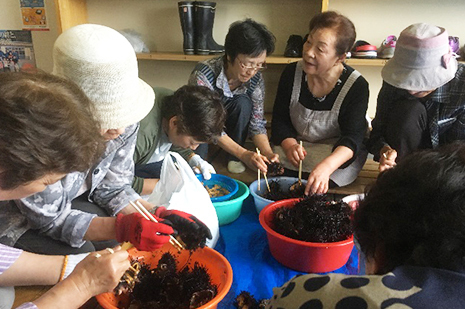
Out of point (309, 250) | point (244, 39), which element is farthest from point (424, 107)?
point (309, 250)

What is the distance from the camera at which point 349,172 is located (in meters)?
1.90

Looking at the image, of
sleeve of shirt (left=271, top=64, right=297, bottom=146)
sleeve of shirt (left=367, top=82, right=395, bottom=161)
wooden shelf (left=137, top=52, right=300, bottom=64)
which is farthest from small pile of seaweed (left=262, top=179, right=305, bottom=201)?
wooden shelf (left=137, top=52, right=300, bottom=64)

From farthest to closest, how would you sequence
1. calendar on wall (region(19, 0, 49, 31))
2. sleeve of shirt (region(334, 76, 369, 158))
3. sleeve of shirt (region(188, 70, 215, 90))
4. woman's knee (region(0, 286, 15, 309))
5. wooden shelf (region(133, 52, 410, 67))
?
1. calendar on wall (region(19, 0, 49, 31))
2. wooden shelf (region(133, 52, 410, 67))
3. sleeve of shirt (region(188, 70, 215, 90))
4. sleeve of shirt (region(334, 76, 369, 158))
5. woman's knee (region(0, 286, 15, 309))

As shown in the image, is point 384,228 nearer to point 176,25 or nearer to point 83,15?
point 176,25

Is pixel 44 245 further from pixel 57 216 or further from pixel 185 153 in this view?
pixel 185 153

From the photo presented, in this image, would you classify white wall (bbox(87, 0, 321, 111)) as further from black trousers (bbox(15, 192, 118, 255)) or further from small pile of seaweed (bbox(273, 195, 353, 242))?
black trousers (bbox(15, 192, 118, 255))

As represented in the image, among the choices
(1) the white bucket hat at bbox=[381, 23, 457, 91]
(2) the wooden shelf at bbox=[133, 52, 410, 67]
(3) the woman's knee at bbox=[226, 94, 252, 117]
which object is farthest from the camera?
(2) the wooden shelf at bbox=[133, 52, 410, 67]

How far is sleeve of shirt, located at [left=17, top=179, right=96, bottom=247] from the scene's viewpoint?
1.08 metres

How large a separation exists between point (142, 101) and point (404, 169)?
0.80 m

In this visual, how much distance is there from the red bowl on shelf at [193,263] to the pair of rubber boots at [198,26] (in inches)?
66.0

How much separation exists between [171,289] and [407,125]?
1258mm

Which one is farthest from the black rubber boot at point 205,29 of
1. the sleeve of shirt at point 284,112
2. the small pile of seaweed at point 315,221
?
the small pile of seaweed at point 315,221

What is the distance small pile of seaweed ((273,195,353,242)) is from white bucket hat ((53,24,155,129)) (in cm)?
58

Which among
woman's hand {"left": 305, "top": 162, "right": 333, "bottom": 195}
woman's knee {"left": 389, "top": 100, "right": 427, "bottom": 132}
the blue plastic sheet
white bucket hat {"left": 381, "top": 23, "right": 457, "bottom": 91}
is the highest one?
white bucket hat {"left": 381, "top": 23, "right": 457, "bottom": 91}
